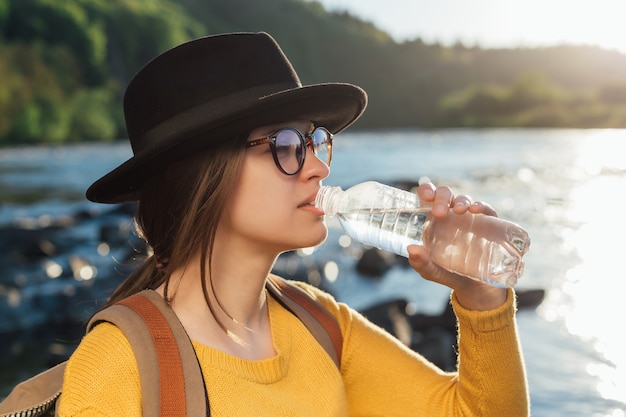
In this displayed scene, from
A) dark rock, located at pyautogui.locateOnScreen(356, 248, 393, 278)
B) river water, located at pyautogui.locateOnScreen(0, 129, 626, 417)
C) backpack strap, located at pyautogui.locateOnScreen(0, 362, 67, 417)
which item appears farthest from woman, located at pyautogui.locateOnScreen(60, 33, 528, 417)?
dark rock, located at pyautogui.locateOnScreen(356, 248, 393, 278)

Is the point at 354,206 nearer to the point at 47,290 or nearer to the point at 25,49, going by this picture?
the point at 47,290

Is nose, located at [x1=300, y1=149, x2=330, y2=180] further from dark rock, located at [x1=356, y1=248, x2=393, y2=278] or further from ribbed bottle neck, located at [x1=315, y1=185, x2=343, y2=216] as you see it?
dark rock, located at [x1=356, y1=248, x2=393, y2=278]

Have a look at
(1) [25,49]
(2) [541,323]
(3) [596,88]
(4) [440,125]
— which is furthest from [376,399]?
(4) [440,125]

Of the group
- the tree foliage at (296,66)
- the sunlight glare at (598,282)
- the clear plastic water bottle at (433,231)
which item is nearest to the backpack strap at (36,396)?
the clear plastic water bottle at (433,231)

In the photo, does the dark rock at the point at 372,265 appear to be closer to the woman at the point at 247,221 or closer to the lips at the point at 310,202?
the woman at the point at 247,221

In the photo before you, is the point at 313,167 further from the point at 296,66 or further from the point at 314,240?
the point at 296,66

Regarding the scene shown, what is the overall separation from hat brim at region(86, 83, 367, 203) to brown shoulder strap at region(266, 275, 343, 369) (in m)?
0.56

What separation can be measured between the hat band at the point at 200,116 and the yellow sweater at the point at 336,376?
54 centimetres

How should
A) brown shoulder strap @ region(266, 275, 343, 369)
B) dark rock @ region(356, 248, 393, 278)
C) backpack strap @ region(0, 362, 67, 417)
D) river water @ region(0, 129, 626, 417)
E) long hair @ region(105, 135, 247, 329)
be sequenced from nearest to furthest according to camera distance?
backpack strap @ region(0, 362, 67, 417), long hair @ region(105, 135, 247, 329), brown shoulder strap @ region(266, 275, 343, 369), river water @ region(0, 129, 626, 417), dark rock @ region(356, 248, 393, 278)

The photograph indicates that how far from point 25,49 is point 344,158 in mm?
36400

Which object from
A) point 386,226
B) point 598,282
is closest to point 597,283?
point 598,282

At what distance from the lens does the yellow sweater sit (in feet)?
6.13

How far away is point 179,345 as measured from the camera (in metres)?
1.99

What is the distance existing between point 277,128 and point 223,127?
0.64 feet
